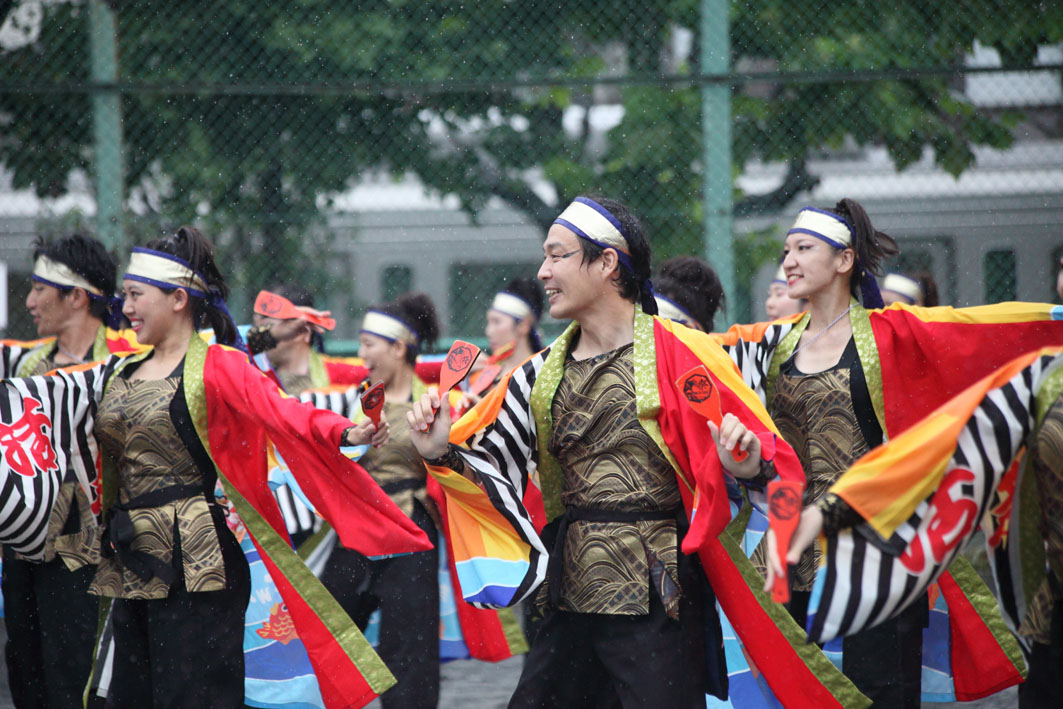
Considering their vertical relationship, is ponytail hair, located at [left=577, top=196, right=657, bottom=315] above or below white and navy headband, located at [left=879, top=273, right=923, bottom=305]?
below

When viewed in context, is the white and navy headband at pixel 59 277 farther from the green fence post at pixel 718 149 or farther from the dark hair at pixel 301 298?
the green fence post at pixel 718 149

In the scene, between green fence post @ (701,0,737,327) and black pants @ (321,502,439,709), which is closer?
black pants @ (321,502,439,709)

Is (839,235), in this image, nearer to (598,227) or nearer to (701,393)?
(598,227)

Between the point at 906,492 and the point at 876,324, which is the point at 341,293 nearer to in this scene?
the point at 876,324

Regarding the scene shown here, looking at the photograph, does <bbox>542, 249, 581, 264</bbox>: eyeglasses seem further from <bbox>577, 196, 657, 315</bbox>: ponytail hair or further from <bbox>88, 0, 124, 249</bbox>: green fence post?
<bbox>88, 0, 124, 249</bbox>: green fence post

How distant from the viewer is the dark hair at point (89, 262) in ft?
16.2

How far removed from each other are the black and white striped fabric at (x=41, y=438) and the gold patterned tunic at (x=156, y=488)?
0.80ft

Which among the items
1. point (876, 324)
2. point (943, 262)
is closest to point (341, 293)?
point (943, 262)

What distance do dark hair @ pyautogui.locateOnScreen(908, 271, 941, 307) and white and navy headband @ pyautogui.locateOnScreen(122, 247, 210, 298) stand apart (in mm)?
3549

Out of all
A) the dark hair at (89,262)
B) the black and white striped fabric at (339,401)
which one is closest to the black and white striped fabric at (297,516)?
the black and white striped fabric at (339,401)

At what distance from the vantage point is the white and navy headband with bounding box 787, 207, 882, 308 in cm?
404

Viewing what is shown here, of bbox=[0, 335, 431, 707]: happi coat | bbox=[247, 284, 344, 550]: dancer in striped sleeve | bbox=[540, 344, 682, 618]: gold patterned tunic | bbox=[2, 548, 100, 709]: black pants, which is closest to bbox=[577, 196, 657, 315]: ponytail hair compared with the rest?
bbox=[540, 344, 682, 618]: gold patterned tunic

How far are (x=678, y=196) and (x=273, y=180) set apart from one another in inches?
104

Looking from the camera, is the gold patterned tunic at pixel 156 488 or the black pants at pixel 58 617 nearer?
the gold patterned tunic at pixel 156 488
